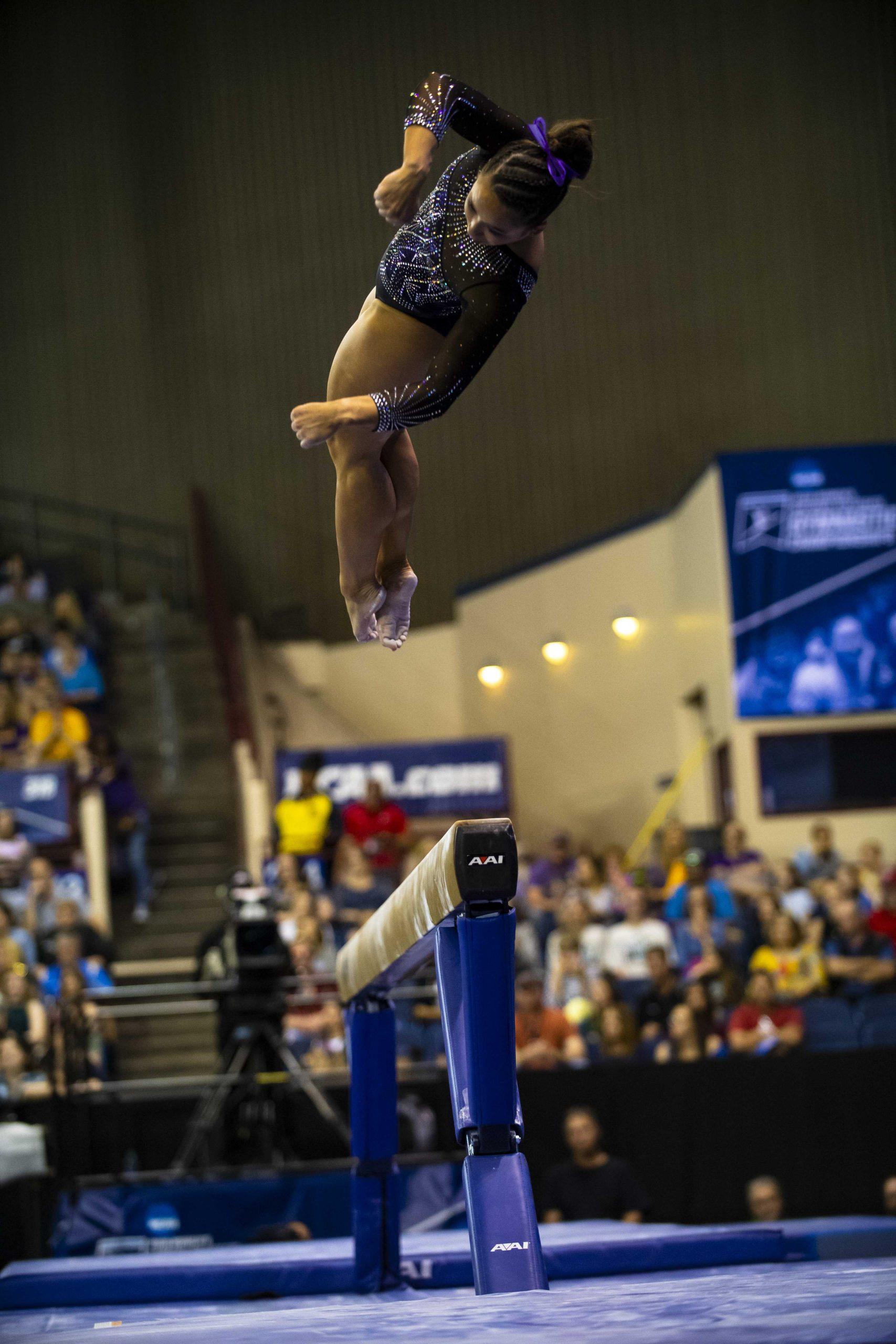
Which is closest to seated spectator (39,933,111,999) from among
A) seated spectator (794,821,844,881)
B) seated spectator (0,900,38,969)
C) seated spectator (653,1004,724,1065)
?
seated spectator (0,900,38,969)

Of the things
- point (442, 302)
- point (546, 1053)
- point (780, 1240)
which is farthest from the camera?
point (546, 1053)

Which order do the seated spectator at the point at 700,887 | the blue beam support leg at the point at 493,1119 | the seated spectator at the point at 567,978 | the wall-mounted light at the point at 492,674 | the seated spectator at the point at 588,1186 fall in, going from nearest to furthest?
the blue beam support leg at the point at 493,1119
the seated spectator at the point at 588,1186
the seated spectator at the point at 567,978
the seated spectator at the point at 700,887
the wall-mounted light at the point at 492,674

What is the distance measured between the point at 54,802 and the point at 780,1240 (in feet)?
20.7

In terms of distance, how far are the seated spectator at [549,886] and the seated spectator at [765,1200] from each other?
8.15 feet

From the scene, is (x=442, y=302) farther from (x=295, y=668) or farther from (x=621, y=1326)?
(x=295, y=668)

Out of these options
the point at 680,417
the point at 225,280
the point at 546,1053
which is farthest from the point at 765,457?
the point at 225,280

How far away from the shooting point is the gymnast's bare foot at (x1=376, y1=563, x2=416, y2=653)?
3.39 m

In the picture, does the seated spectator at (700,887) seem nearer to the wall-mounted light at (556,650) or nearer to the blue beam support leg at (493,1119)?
the wall-mounted light at (556,650)

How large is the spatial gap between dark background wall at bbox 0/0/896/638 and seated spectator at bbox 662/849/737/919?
4.95m

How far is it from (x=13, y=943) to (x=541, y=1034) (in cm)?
286

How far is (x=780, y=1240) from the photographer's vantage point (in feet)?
17.3

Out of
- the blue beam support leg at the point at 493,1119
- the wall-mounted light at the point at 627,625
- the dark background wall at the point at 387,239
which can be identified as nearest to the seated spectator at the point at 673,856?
the wall-mounted light at the point at 627,625

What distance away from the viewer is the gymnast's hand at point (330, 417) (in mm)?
2861

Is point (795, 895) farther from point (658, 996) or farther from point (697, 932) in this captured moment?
point (658, 996)
